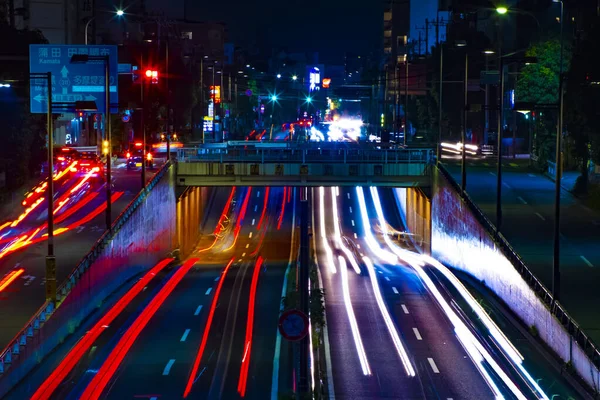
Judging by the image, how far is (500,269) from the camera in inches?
1667

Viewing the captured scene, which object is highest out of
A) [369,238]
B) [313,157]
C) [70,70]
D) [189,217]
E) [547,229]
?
[70,70]

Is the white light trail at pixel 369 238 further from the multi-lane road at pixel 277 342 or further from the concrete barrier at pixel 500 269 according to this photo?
the concrete barrier at pixel 500 269

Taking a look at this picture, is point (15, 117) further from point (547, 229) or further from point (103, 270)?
point (547, 229)

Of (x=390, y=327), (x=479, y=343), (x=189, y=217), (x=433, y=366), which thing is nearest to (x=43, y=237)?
(x=189, y=217)

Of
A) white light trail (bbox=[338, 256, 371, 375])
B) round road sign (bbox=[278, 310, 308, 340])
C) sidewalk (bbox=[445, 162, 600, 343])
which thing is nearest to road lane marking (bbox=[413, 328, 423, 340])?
white light trail (bbox=[338, 256, 371, 375])

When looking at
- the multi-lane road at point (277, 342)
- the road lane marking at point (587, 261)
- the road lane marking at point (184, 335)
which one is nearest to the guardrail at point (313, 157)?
the multi-lane road at point (277, 342)

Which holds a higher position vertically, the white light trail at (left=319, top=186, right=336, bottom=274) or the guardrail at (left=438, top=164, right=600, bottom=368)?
the guardrail at (left=438, top=164, right=600, bottom=368)

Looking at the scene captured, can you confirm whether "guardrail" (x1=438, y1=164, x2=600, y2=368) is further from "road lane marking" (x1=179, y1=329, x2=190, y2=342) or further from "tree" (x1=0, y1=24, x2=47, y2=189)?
"tree" (x1=0, y1=24, x2=47, y2=189)

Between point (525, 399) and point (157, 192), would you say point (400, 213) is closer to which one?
point (157, 192)

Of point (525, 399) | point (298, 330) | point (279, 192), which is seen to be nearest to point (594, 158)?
point (525, 399)

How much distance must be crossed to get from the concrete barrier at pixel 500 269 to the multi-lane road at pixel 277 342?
2.86 ft

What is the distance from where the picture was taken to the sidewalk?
3588 centimetres

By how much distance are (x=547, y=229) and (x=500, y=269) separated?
8.64m

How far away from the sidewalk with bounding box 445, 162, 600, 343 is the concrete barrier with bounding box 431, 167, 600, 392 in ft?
2.66
